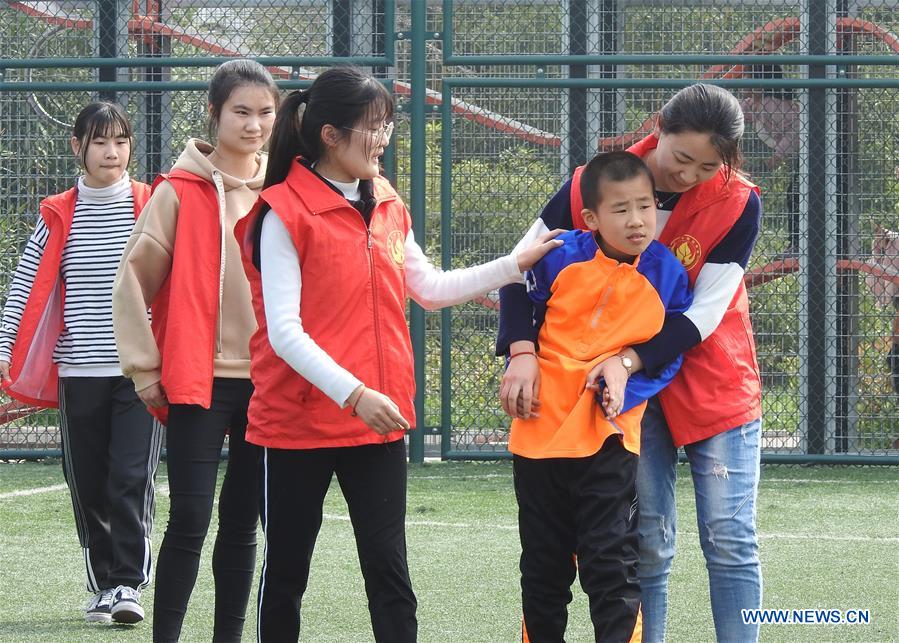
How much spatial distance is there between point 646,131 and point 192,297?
4252 millimetres

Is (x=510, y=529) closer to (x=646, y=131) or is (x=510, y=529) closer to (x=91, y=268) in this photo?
(x=91, y=268)

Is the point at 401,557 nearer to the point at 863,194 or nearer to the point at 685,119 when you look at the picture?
the point at 685,119

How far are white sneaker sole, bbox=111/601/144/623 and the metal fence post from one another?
331 cm

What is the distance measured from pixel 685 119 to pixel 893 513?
11.7 feet

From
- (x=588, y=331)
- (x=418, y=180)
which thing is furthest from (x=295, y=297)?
(x=418, y=180)

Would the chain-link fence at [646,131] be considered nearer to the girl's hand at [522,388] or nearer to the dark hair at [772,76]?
the dark hair at [772,76]

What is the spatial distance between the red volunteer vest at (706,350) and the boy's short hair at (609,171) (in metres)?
0.06

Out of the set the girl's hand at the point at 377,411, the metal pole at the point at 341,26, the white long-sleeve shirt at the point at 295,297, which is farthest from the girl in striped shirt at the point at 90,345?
the metal pole at the point at 341,26

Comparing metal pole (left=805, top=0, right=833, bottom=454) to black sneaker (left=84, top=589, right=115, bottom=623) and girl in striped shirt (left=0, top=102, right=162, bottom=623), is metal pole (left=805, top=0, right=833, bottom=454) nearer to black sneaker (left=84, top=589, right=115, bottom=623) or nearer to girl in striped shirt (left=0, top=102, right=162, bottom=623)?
girl in striped shirt (left=0, top=102, right=162, bottom=623)

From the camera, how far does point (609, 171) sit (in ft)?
9.68

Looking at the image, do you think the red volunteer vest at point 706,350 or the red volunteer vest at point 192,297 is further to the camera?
the red volunteer vest at point 192,297

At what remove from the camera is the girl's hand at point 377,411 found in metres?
2.76

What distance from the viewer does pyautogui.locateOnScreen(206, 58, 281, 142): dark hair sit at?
3.54 m

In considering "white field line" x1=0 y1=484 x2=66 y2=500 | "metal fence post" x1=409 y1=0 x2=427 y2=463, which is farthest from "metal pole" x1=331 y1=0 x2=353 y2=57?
"white field line" x1=0 y1=484 x2=66 y2=500
